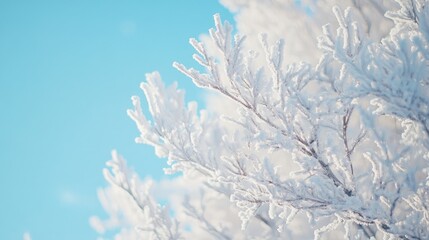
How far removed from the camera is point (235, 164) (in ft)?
9.07

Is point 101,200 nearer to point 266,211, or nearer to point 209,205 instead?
point 209,205

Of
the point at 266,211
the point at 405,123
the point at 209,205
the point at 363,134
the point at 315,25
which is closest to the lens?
the point at 405,123

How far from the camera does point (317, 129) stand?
7.92ft

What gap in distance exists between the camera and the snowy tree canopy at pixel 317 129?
1.92 m

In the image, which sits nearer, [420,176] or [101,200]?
[420,176]

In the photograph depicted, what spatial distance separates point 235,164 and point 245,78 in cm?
70

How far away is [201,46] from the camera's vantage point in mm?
2514

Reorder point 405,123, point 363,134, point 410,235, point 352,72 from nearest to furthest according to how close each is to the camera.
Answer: point 352,72
point 410,235
point 405,123
point 363,134

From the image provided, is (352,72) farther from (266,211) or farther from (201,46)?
(266,211)

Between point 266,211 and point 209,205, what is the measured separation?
1.10 m

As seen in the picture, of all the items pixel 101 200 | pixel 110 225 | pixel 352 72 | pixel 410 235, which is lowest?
pixel 410 235

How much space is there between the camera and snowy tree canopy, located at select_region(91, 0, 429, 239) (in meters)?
1.92

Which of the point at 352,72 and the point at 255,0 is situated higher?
the point at 255,0

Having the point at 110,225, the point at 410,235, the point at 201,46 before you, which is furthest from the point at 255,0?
the point at 110,225
